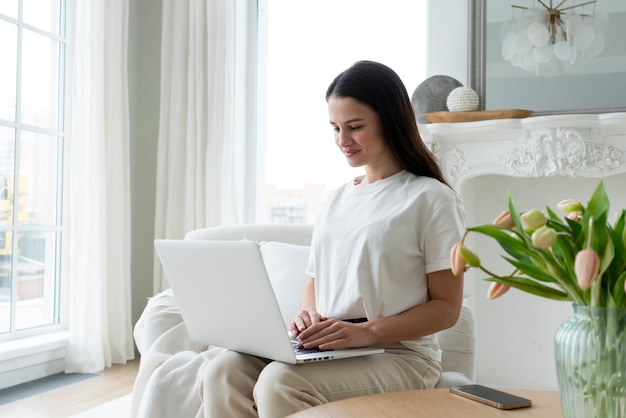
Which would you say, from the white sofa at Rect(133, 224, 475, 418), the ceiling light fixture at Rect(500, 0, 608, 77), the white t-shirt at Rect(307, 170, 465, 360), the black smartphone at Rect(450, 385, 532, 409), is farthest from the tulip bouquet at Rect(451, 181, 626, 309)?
the ceiling light fixture at Rect(500, 0, 608, 77)

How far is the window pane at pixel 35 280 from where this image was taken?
345 centimetres

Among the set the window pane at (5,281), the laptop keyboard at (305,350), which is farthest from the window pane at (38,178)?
the laptop keyboard at (305,350)

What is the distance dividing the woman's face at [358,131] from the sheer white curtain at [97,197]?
217 cm

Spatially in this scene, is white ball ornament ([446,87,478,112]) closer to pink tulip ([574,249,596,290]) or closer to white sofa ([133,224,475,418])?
white sofa ([133,224,475,418])

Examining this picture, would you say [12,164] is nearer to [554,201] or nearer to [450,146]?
[450,146]

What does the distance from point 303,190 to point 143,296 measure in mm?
1060

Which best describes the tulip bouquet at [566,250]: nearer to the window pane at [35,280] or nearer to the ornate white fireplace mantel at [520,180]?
Result: the ornate white fireplace mantel at [520,180]

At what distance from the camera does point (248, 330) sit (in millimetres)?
1457

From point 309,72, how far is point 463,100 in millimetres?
1109

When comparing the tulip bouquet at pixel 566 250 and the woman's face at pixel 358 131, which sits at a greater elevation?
the woman's face at pixel 358 131

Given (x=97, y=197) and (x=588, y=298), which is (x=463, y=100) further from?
(x=588, y=298)

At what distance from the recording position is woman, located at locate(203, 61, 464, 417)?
4.79 feet

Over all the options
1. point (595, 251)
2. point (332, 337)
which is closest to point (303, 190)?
point (332, 337)

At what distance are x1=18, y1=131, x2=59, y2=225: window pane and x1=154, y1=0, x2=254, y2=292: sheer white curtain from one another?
22.5 inches
